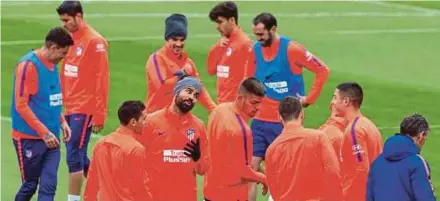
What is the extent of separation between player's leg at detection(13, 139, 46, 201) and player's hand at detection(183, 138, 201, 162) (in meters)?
2.23

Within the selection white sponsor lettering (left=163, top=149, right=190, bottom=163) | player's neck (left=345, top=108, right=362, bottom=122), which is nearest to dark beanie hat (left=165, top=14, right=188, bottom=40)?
white sponsor lettering (left=163, top=149, right=190, bottom=163)

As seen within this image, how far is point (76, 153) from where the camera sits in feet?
55.4

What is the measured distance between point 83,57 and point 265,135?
7.60 feet

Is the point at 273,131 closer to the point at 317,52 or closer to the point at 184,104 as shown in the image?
the point at 184,104

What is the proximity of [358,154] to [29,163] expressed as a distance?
390 centimetres

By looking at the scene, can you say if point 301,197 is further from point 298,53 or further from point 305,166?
point 298,53

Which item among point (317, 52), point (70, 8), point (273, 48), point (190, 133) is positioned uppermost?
point (70, 8)

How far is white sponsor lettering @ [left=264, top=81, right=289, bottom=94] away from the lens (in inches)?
669

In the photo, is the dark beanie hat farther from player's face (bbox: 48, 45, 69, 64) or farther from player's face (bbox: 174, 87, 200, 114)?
player's face (bbox: 174, 87, 200, 114)

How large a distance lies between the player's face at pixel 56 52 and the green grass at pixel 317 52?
257 cm

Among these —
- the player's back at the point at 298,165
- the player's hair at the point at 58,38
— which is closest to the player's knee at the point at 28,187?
the player's hair at the point at 58,38

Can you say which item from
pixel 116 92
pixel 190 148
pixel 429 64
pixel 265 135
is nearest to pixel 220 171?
pixel 190 148

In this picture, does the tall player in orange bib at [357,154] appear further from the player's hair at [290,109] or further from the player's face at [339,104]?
the player's hair at [290,109]

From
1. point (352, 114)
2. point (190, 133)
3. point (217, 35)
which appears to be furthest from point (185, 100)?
point (217, 35)
